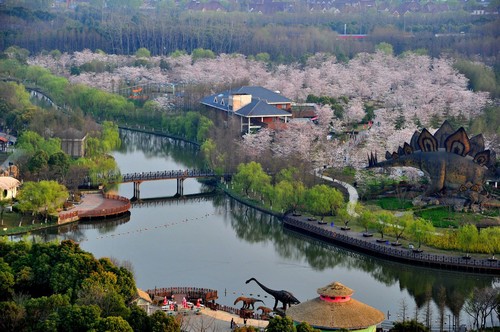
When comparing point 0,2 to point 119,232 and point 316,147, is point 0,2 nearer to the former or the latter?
point 316,147

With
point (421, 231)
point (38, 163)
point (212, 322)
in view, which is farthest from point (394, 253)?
point (38, 163)

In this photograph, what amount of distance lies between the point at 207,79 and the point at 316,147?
77.4 feet

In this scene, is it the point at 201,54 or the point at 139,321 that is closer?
the point at 139,321

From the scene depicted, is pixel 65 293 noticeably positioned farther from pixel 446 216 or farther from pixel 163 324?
pixel 446 216

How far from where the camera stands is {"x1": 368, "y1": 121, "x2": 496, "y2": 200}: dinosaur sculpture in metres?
44.5

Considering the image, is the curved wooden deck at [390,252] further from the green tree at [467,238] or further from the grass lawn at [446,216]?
the grass lawn at [446,216]

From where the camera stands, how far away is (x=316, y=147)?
55.7 meters

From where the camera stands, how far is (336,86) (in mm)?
73500

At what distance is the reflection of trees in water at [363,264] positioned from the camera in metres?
37.3

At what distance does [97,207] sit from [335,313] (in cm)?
1896

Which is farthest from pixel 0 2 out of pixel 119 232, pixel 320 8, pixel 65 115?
pixel 119 232

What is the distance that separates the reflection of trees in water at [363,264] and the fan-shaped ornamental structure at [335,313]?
5.31 metres

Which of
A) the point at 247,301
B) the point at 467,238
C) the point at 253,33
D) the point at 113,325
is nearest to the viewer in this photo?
the point at 113,325

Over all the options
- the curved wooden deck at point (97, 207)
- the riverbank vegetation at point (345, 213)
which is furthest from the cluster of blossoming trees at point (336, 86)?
the curved wooden deck at point (97, 207)
